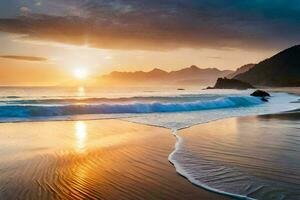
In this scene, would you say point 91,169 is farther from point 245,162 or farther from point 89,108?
point 89,108

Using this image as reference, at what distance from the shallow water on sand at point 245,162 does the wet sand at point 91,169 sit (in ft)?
1.77

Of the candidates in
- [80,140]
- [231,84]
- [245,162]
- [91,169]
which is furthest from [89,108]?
[231,84]

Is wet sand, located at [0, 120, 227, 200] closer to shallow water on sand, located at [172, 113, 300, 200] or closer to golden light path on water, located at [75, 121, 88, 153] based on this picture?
golden light path on water, located at [75, 121, 88, 153]

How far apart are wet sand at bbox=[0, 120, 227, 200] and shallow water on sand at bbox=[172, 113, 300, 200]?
54 cm

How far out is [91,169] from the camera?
8.50 meters

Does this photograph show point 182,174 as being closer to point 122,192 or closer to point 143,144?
point 122,192

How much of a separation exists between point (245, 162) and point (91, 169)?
12.8ft

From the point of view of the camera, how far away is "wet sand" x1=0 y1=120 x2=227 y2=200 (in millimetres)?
6527

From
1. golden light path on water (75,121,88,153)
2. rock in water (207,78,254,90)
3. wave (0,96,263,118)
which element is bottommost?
golden light path on water (75,121,88,153)

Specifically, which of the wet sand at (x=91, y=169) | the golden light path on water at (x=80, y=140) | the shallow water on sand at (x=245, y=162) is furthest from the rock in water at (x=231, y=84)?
the wet sand at (x=91, y=169)

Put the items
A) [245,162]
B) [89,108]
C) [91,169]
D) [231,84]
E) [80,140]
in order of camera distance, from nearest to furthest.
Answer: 1. [91,169]
2. [245,162]
3. [80,140]
4. [89,108]
5. [231,84]

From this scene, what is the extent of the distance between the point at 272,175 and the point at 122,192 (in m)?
3.33

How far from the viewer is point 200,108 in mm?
32656

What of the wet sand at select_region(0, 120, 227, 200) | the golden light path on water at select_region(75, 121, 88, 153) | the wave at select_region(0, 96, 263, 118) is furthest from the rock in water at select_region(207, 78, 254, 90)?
the wet sand at select_region(0, 120, 227, 200)
